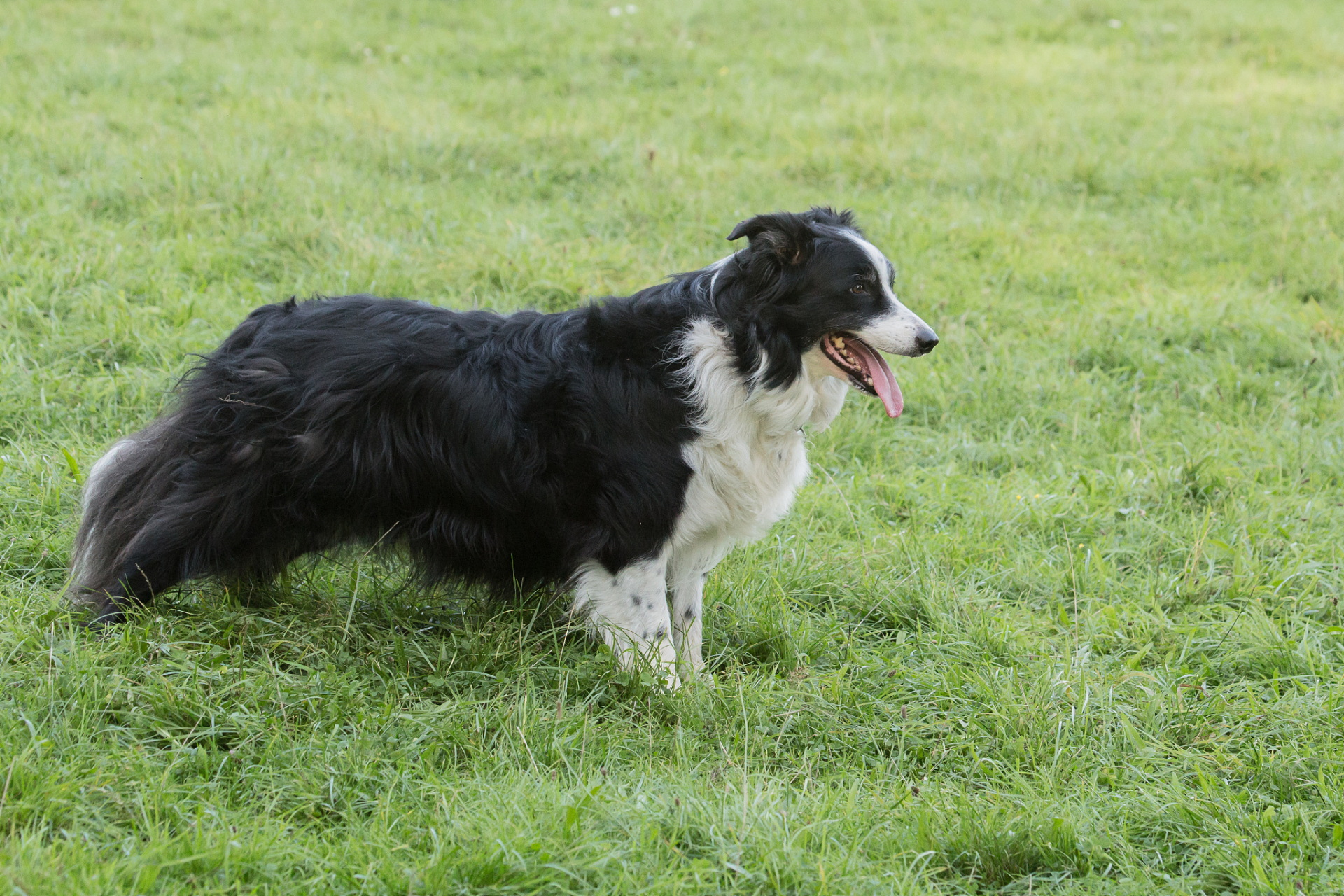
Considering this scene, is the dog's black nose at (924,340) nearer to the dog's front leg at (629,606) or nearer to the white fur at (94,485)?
the dog's front leg at (629,606)

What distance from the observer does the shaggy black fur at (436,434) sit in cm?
347

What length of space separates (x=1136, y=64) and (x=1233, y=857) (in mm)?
10319

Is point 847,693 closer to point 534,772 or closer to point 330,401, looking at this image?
point 534,772

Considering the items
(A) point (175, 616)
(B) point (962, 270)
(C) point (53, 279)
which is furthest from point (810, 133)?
(A) point (175, 616)

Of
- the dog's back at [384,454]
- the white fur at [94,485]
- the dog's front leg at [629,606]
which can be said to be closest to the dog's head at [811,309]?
the dog's back at [384,454]

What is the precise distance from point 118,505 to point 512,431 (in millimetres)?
1348

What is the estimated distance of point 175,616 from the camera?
3.53 m

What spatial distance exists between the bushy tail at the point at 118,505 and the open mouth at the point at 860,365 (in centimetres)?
218

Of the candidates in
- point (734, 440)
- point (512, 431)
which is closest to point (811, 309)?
point (734, 440)

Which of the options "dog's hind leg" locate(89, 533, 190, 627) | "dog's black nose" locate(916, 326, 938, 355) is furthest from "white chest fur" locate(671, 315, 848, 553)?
"dog's hind leg" locate(89, 533, 190, 627)

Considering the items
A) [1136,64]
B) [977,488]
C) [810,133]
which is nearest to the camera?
[977,488]

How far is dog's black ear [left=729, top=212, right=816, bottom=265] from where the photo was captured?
350 cm

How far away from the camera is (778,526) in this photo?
15.2ft

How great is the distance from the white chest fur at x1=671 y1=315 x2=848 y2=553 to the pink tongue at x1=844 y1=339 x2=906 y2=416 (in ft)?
0.50
